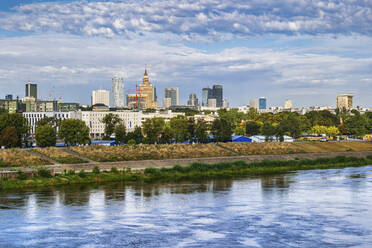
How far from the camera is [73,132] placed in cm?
9019

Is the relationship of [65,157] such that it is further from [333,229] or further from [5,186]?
[333,229]

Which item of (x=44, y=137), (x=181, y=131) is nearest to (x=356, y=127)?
(x=181, y=131)

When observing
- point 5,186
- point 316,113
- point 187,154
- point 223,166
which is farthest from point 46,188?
point 316,113

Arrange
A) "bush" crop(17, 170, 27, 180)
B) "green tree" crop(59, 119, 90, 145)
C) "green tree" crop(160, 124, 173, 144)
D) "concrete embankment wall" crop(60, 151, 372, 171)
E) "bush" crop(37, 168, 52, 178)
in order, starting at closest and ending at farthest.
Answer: "bush" crop(17, 170, 27, 180), "bush" crop(37, 168, 52, 178), "concrete embankment wall" crop(60, 151, 372, 171), "green tree" crop(59, 119, 90, 145), "green tree" crop(160, 124, 173, 144)

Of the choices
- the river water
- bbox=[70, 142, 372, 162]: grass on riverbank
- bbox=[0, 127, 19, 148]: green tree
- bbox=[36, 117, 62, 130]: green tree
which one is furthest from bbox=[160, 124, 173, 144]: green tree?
the river water

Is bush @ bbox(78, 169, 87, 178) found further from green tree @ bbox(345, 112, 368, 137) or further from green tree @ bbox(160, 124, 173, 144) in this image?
green tree @ bbox(345, 112, 368, 137)

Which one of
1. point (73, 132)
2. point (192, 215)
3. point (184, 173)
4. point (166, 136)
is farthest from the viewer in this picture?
point (166, 136)

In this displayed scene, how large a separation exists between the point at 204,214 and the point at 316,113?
6414 inches

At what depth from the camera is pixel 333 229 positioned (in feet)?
113

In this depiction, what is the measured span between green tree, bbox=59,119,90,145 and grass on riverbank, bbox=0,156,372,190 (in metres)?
29.3

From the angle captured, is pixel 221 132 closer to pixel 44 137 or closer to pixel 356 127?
pixel 44 137

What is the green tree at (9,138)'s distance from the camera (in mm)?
82938

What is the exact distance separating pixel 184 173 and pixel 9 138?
33016 millimetres

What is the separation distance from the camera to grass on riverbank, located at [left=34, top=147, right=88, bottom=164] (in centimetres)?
6712
